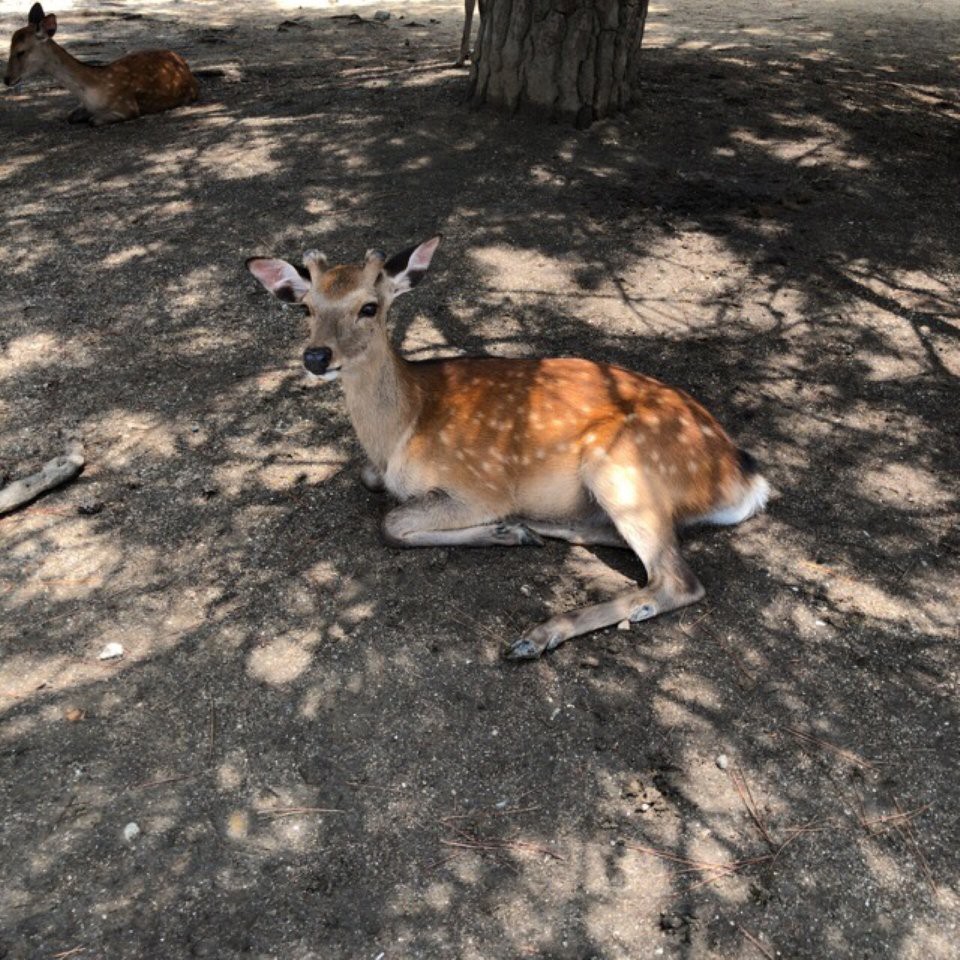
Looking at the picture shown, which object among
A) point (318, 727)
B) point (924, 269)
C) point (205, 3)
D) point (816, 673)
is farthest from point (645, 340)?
point (205, 3)

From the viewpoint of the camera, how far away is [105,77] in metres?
8.42

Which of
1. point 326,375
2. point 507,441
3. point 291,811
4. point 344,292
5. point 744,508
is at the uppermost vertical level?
point 344,292

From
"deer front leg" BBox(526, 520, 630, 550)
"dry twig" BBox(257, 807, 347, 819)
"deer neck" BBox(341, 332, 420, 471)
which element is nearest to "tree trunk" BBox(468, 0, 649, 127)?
"deer neck" BBox(341, 332, 420, 471)

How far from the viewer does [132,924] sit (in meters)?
2.88

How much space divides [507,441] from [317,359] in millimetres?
811

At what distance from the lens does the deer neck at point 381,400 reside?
4.30 metres

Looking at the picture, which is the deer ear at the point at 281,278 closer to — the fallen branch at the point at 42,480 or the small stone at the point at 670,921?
the fallen branch at the point at 42,480

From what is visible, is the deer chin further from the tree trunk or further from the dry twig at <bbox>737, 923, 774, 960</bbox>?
the tree trunk

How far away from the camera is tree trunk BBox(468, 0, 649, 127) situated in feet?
23.6

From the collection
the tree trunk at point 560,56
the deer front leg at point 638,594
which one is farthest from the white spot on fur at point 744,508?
the tree trunk at point 560,56

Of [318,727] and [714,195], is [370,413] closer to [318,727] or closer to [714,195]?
[318,727]

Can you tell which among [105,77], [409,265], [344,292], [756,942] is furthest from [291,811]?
[105,77]

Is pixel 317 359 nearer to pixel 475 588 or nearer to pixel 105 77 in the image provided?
pixel 475 588

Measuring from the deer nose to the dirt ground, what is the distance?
→ 0.67m
